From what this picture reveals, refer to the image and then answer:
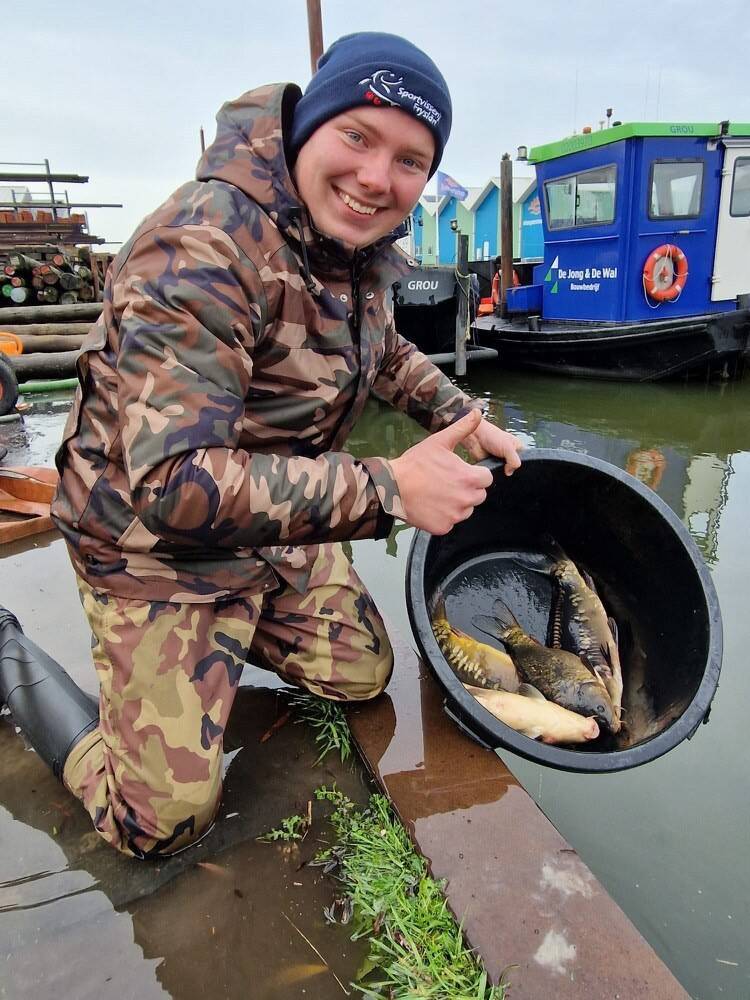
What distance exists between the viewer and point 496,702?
2.17 meters

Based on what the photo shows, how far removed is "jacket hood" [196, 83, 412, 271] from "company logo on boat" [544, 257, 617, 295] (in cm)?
855

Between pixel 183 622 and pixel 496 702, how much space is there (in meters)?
1.00

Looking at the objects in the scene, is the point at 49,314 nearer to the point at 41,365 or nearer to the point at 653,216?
the point at 41,365

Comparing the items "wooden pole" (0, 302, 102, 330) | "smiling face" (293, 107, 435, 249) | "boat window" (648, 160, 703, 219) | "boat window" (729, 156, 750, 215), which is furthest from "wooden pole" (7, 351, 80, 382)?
"boat window" (729, 156, 750, 215)

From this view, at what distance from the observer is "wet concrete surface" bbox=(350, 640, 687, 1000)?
4.55 ft

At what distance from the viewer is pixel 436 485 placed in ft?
5.49

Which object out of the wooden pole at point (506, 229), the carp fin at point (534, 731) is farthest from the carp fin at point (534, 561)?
the wooden pole at point (506, 229)

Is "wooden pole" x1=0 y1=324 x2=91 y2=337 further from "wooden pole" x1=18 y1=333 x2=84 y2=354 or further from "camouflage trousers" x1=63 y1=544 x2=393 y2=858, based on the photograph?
"camouflage trousers" x1=63 y1=544 x2=393 y2=858

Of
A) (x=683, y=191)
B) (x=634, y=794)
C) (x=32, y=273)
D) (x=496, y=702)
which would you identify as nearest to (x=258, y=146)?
(x=496, y=702)

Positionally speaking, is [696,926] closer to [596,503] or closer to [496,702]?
[496,702]

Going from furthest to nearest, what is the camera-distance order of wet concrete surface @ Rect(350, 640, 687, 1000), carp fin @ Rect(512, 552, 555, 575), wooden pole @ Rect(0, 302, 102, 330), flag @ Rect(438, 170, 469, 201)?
flag @ Rect(438, 170, 469, 201) < wooden pole @ Rect(0, 302, 102, 330) < carp fin @ Rect(512, 552, 555, 575) < wet concrete surface @ Rect(350, 640, 687, 1000)

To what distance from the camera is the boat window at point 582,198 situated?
9133 millimetres

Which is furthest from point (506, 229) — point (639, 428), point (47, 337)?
point (47, 337)

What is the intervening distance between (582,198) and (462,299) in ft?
7.32
